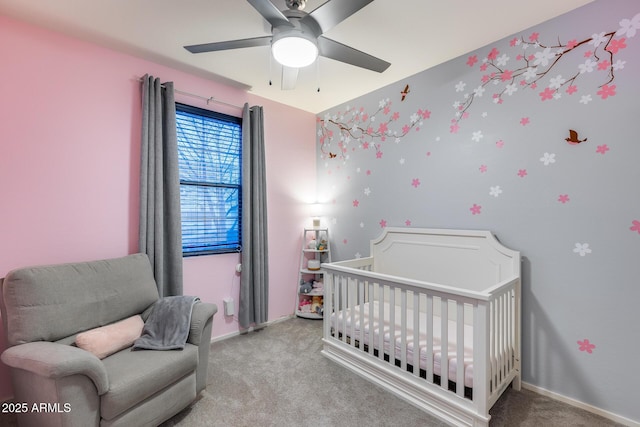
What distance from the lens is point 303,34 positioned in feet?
4.98

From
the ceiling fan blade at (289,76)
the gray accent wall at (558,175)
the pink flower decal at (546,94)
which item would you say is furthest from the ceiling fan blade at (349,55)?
the pink flower decal at (546,94)

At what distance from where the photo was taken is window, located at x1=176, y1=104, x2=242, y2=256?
8.99 ft

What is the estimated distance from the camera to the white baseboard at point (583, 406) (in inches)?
67.1

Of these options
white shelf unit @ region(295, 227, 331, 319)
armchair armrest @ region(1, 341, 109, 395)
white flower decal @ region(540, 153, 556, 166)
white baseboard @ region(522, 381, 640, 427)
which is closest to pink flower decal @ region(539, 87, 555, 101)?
white flower decal @ region(540, 153, 556, 166)

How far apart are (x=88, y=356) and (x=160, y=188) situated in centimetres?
138

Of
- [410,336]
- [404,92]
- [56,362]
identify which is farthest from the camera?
[404,92]

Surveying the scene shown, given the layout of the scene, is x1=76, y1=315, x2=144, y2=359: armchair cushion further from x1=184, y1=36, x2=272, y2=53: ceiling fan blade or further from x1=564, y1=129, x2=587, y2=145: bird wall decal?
x1=564, y1=129, x2=587, y2=145: bird wall decal

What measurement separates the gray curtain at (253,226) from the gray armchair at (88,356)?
0.99 metres

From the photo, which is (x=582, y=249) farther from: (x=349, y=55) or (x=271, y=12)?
(x=271, y=12)

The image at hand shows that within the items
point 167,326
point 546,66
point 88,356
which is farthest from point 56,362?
point 546,66

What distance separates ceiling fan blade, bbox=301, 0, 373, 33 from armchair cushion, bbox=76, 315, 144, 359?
212 centimetres

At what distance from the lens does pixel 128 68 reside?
7.84ft

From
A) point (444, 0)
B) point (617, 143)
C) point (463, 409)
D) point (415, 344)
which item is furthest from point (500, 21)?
point (463, 409)

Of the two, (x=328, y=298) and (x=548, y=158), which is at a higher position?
(x=548, y=158)
